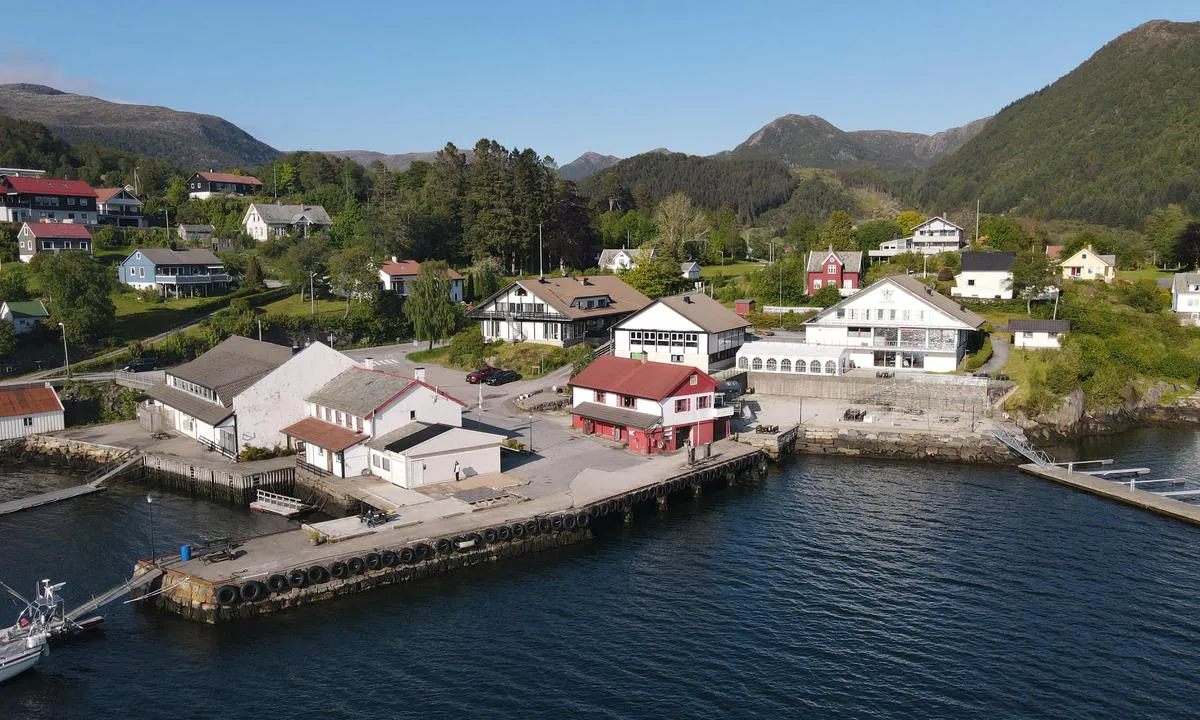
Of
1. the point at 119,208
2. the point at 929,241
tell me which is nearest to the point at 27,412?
the point at 119,208

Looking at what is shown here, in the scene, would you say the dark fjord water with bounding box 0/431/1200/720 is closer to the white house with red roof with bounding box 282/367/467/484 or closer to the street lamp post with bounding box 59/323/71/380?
the white house with red roof with bounding box 282/367/467/484

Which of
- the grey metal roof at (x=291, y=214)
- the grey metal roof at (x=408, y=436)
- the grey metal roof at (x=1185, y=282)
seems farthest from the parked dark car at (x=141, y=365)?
the grey metal roof at (x=1185, y=282)

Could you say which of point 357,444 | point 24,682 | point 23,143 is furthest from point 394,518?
point 23,143

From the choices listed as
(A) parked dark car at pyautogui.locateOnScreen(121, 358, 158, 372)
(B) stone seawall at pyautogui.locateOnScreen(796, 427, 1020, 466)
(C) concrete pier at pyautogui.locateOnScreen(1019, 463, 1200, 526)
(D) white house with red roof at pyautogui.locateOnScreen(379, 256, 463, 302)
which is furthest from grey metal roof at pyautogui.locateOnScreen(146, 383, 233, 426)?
(C) concrete pier at pyautogui.locateOnScreen(1019, 463, 1200, 526)

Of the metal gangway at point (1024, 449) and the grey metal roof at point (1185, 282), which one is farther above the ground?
the grey metal roof at point (1185, 282)

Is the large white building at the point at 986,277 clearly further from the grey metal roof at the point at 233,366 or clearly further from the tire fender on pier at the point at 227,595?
the tire fender on pier at the point at 227,595

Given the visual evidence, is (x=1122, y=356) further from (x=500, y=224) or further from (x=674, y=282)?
(x=500, y=224)
